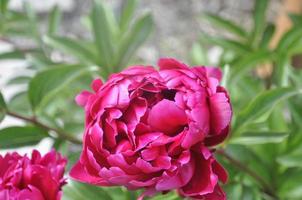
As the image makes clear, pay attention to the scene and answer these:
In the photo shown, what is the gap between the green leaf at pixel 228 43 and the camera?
783mm

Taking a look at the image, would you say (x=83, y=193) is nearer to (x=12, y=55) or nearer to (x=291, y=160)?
(x=291, y=160)

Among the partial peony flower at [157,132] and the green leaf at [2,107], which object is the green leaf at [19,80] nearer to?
the green leaf at [2,107]

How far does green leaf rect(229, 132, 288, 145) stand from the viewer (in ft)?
1.71

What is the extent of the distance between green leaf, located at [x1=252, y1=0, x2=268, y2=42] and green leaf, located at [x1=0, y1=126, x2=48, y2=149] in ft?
1.24

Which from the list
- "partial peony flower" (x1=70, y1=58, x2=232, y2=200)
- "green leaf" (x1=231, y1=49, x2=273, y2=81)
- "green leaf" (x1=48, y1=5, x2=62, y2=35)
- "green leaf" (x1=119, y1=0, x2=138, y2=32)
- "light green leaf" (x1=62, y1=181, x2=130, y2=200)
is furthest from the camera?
"green leaf" (x1=48, y1=5, x2=62, y2=35)

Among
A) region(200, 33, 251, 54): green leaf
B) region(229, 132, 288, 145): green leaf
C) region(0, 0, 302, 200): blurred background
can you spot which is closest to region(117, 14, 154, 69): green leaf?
region(0, 0, 302, 200): blurred background

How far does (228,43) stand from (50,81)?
0.31m

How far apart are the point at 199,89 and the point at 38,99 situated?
0.25 meters

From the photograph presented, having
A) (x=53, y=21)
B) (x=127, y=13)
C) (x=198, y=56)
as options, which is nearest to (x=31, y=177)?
(x=127, y=13)

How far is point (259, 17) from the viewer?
0.79 meters

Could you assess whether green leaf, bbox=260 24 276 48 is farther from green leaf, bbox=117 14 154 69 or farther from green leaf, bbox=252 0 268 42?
green leaf, bbox=117 14 154 69

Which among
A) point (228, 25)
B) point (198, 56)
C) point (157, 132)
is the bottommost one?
point (198, 56)

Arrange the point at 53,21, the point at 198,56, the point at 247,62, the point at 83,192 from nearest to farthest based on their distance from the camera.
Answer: the point at 83,192 < the point at 247,62 < the point at 53,21 < the point at 198,56

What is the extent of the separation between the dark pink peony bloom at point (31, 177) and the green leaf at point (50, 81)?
0.15 m
